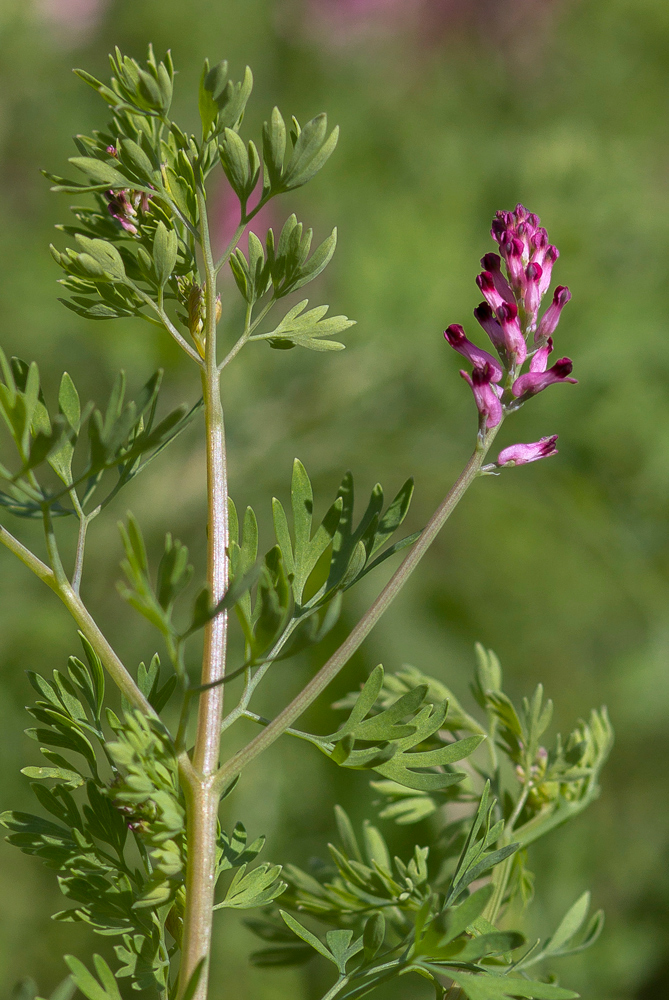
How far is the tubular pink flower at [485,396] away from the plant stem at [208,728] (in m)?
0.13

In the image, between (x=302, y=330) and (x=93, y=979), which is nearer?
(x=93, y=979)

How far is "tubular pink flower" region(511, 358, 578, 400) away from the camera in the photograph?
0.46 m

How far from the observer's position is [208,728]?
16.3 inches

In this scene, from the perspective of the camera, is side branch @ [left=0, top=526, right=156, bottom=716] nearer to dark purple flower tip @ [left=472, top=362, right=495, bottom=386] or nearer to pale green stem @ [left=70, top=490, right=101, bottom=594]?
pale green stem @ [left=70, top=490, right=101, bottom=594]

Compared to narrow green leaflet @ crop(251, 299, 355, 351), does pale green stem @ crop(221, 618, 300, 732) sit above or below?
below

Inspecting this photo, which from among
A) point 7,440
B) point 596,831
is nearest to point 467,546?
point 596,831

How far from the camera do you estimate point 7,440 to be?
205cm

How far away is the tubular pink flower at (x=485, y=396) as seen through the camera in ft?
1.49

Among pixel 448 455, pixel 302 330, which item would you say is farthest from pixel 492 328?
pixel 448 455

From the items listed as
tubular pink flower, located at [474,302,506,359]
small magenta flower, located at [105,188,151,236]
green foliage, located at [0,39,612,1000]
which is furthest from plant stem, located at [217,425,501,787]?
small magenta flower, located at [105,188,151,236]

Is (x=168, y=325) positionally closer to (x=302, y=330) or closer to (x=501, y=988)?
(x=302, y=330)

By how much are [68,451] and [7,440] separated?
169 cm

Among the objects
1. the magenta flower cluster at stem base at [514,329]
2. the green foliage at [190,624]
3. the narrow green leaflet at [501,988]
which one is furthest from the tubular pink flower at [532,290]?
the narrow green leaflet at [501,988]

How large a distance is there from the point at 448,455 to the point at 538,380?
1212 millimetres
